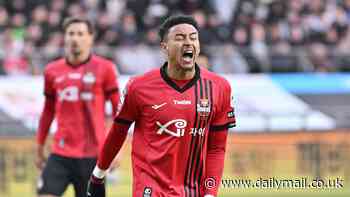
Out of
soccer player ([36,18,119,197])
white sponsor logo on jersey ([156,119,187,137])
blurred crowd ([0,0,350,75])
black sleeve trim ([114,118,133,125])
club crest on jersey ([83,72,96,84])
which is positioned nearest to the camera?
white sponsor logo on jersey ([156,119,187,137])

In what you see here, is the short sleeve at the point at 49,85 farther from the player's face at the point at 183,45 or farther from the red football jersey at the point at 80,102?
the player's face at the point at 183,45

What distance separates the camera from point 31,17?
2005cm

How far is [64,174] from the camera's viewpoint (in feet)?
34.2

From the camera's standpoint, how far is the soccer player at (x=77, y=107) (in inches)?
412

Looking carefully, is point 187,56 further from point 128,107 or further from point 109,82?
point 109,82

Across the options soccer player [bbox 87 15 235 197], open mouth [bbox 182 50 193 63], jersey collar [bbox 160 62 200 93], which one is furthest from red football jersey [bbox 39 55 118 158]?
open mouth [bbox 182 50 193 63]

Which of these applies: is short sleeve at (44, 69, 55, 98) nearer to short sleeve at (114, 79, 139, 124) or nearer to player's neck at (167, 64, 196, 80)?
short sleeve at (114, 79, 139, 124)

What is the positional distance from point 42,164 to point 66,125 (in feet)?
2.18

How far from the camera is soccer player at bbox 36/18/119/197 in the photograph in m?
10.5

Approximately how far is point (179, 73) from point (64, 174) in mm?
3402

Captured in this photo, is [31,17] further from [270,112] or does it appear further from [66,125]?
[66,125]

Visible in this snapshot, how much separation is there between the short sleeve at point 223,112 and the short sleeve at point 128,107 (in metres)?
0.57

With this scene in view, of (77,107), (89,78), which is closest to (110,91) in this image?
(89,78)

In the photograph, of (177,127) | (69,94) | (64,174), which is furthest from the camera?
(69,94)
